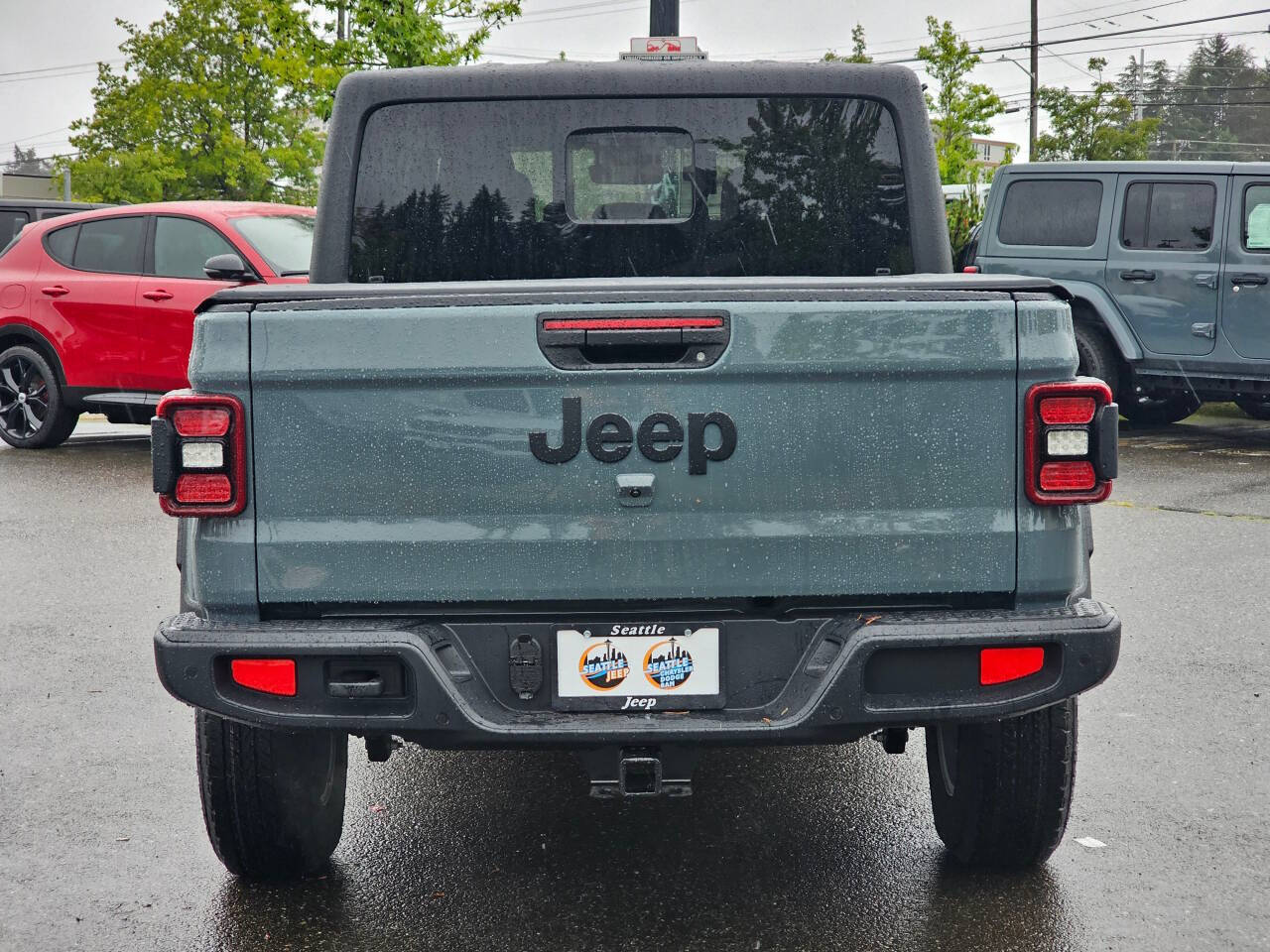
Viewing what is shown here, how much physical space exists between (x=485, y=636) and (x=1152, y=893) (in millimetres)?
1729

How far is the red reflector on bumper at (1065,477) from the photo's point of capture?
2949 millimetres

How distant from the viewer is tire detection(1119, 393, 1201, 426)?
43.1 ft

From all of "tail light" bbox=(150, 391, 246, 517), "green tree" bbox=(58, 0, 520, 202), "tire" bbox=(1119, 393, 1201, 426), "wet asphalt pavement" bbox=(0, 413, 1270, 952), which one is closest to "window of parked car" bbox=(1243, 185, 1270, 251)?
"tire" bbox=(1119, 393, 1201, 426)

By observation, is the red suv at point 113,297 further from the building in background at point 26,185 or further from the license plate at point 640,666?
the building in background at point 26,185

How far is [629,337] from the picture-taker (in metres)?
2.91

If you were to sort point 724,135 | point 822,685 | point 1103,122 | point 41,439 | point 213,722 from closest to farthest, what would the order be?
point 822,685 < point 213,722 < point 724,135 < point 41,439 < point 1103,122

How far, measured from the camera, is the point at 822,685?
114 inches

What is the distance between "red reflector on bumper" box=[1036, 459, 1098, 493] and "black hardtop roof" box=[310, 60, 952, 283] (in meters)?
1.18

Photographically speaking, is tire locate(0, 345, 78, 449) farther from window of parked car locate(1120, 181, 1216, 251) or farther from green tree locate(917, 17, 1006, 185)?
green tree locate(917, 17, 1006, 185)

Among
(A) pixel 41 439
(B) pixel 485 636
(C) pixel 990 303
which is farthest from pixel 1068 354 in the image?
(A) pixel 41 439

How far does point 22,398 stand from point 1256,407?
1093 cm

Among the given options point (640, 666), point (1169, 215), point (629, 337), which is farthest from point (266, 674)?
point (1169, 215)

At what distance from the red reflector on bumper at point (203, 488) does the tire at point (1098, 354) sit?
32.9 ft

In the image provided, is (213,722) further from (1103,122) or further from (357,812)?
(1103,122)
